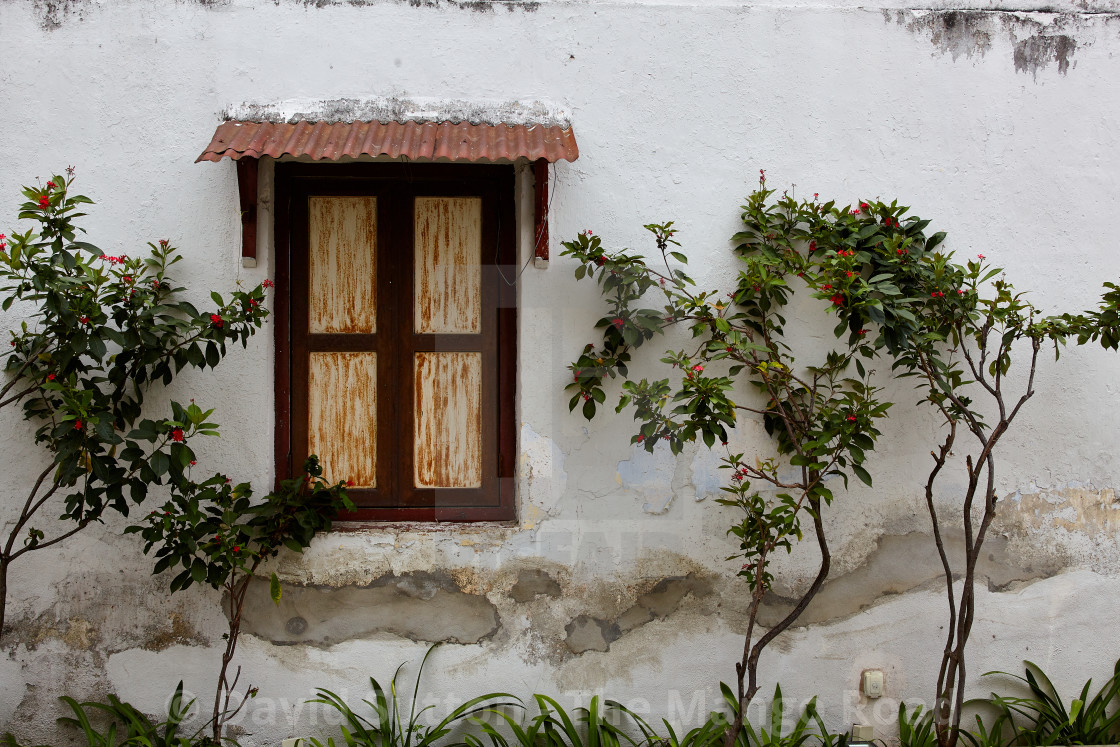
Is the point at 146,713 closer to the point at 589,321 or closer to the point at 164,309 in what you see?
the point at 164,309

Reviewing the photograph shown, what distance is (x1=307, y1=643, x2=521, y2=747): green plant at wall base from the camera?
117 inches

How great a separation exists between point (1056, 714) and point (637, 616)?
169 cm

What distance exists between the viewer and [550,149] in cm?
281

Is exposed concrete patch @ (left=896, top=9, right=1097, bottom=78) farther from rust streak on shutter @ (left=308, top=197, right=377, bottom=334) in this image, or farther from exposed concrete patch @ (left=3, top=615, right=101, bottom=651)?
exposed concrete patch @ (left=3, top=615, right=101, bottom=651)

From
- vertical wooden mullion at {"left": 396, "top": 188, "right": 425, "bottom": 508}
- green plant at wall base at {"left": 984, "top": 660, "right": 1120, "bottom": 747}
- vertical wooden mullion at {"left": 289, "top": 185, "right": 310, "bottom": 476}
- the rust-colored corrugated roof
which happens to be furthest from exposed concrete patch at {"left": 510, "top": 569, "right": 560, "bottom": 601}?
green plant at wall base at {"left": 984, "top": 660, "right": 1120, "bottom": 747}

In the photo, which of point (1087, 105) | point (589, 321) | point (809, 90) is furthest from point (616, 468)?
point (1087, 105)

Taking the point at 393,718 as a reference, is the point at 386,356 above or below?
above

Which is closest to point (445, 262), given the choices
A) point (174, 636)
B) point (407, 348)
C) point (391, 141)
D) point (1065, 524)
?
point (407, 348)

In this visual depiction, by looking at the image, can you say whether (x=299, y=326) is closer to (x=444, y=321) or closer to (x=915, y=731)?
(x=444, y=321)

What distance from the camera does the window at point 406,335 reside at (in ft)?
10.6

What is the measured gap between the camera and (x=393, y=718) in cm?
306

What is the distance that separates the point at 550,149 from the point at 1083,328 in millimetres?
2068

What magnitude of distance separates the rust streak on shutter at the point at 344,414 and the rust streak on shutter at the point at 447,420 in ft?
0.60

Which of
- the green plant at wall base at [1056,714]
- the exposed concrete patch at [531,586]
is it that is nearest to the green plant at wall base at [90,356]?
the exposed concrete patch at [531,586]
